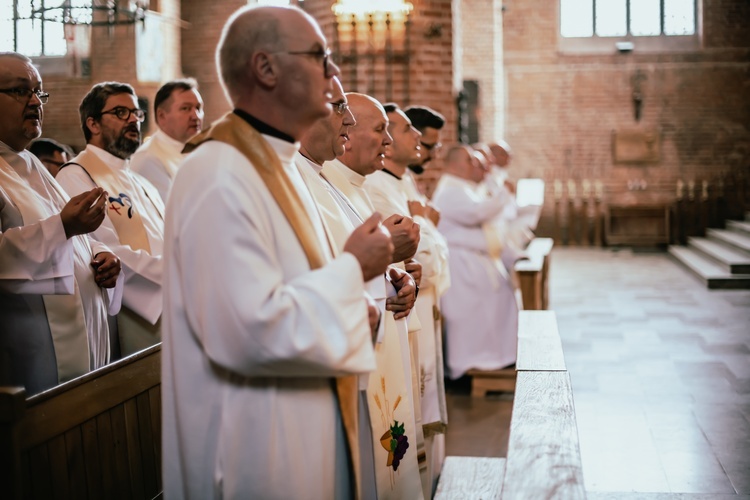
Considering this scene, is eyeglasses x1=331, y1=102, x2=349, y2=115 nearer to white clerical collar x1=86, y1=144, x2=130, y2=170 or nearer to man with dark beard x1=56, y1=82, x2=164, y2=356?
man with dark beard x1=56, y1=82, x2=164, y2=356

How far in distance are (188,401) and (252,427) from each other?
0.16m

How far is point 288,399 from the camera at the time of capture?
6.57ft

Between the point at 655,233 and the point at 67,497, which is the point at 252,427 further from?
the point at 655,233

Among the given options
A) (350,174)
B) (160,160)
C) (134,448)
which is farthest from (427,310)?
(134,448)

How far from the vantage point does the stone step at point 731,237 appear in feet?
45.1

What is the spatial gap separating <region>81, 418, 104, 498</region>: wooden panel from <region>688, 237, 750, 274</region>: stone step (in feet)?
36.7

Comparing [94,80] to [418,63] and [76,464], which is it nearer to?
[418,63]

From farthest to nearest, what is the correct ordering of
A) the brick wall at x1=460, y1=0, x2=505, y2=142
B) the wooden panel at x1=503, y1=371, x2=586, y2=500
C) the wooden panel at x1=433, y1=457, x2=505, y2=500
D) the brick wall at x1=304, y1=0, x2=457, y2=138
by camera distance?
the brick wall at x1=460, y1=0, x2=505, y2=142
the brick wall at x1=304, y1=0, x2=457, y2=138
the wooden panel at x1=433, y1=457, x2=505, y2=500
the wooden panel at x1=503, y1=371, x2=586, y2=500

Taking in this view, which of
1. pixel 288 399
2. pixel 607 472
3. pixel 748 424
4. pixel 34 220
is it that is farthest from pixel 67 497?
pixel 748 424

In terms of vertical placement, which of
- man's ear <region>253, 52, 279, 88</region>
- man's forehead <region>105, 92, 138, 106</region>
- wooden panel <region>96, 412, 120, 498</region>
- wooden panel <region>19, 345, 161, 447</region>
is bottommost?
wooden panel <region>96, 412, 120, 498</region>

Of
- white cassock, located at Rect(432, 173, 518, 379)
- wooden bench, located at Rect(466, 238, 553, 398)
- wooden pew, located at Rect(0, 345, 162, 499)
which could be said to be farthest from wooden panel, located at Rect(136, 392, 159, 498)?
white cassock, located at Rect(432, 173, 518, 379)

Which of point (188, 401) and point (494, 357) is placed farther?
point (494, 357)

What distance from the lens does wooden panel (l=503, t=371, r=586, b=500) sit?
2.21 meters

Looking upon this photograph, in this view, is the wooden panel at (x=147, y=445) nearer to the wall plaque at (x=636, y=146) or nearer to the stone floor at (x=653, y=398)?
the stone floor at (x=653, y=398)
